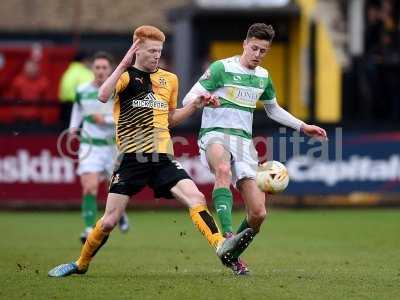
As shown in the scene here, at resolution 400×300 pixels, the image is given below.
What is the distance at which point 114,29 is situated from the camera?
99.1 feet

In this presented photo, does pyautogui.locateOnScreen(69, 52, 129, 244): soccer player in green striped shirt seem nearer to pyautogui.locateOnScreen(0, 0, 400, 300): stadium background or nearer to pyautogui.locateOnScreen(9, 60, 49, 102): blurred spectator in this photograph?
pyautogui.locateOnScreen(0, 0, 400, 300): stadium background

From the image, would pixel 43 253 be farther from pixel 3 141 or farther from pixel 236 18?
pixel 236 18

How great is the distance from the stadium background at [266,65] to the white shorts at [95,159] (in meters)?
4.38

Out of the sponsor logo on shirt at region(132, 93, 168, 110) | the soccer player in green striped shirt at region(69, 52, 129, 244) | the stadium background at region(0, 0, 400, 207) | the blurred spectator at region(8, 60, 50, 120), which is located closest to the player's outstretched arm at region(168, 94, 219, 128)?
the sponsor logo on shirt at region(132, 93, 168, 110)

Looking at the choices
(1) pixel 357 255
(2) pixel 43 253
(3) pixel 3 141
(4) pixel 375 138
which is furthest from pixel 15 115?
(1) pixel 357 255

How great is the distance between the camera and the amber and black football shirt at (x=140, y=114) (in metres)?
10.7

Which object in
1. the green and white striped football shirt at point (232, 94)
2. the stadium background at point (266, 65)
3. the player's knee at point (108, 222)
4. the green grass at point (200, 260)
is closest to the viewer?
the green grass at point (200, 260)

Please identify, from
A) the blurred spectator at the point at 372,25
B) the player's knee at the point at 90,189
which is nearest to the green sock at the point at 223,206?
the player's knee at the point at 90,189

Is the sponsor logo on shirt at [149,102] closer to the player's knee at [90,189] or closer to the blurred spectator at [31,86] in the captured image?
the player's knee at [90,189]

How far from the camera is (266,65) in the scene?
2703 centimetres

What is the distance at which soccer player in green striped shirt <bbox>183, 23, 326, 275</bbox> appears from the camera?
1112 cm

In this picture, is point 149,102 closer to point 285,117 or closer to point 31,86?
point 285,117

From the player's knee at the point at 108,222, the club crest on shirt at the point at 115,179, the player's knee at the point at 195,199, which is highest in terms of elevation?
the club crest on shirt at the point at 115,179

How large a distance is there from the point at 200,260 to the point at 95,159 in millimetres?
3487
